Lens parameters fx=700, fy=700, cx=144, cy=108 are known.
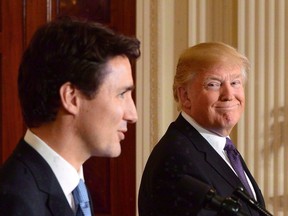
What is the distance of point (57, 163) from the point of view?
1.52 metres

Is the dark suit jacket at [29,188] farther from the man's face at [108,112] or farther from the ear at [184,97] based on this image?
the ear at [184,97]

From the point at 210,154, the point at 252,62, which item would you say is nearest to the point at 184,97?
the point at 210,154

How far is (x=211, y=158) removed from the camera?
2168 mm

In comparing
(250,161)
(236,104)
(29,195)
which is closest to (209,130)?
(236,104)

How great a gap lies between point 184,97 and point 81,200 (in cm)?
82

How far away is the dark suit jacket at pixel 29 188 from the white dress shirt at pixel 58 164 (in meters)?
0.01

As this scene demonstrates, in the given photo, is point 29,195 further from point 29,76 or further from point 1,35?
point 1,35

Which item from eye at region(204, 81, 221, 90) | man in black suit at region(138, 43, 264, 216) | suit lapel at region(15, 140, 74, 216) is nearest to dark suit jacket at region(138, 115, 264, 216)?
man in black suit at region(138, 43, 264, 216)

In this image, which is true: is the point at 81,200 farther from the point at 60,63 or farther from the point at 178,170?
the point at 178,170

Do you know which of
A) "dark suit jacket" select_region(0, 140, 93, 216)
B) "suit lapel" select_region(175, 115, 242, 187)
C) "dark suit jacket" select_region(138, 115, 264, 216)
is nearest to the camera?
"dark suit jacket" select_region(0, 140, 93, 216)

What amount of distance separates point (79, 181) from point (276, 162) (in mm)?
2106

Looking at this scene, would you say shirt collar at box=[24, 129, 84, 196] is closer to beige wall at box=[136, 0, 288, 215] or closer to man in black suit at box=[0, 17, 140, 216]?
man in black suit at box=[0, 17, 140, 216]

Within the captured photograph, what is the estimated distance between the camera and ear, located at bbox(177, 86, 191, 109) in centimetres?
230

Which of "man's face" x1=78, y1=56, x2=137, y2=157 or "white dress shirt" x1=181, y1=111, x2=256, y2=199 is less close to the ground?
"man's face" x1=78, y1=56, x2=137, y2=157
